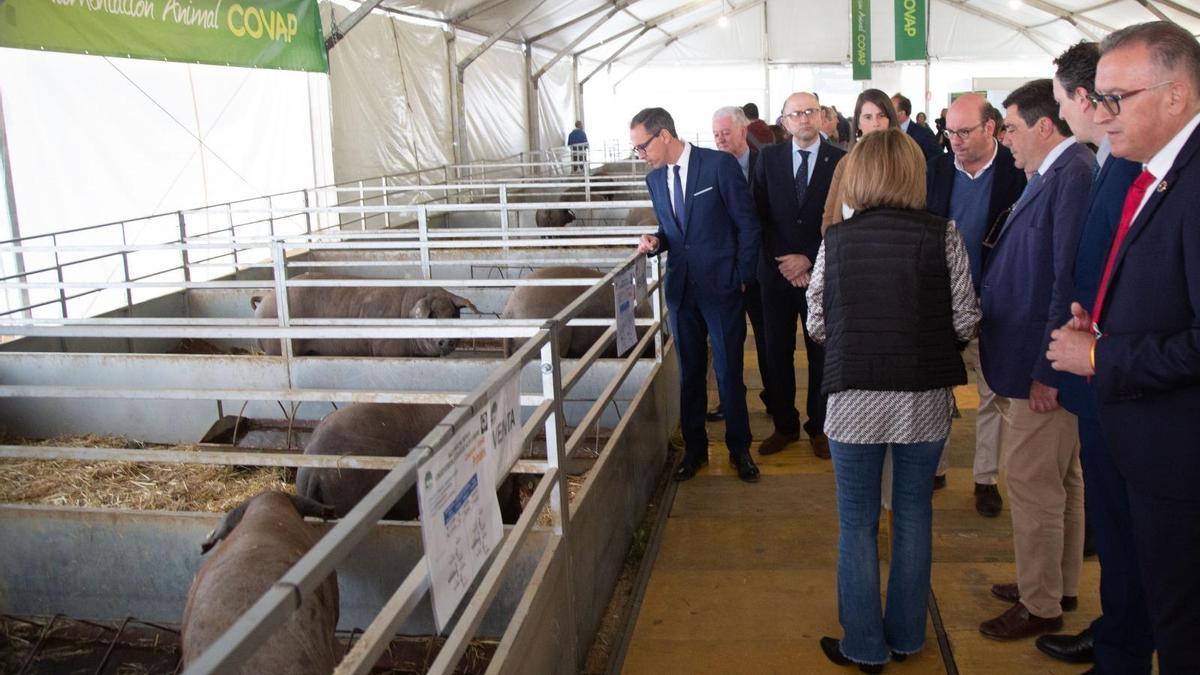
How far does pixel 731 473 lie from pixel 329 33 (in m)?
9.99

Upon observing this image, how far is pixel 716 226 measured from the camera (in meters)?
4.70

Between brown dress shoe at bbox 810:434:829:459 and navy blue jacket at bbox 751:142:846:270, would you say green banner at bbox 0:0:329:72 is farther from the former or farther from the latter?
brown dress shoe at bbox 810:434:829:459

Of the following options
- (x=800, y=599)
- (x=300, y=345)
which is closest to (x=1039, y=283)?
(x=800, y=599)

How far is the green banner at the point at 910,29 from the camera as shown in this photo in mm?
16172

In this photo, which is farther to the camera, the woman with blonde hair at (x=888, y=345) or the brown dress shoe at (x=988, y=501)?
the brown dress shoe at (x=988, y=501)

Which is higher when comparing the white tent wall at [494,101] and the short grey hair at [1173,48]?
the white tent wall at [494,101]

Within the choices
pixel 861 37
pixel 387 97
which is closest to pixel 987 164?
pixel 387 97

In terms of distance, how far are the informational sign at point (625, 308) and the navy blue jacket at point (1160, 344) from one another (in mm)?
2100

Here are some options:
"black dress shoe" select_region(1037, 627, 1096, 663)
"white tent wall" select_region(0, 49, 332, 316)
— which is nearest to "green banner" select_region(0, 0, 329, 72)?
"white tent wall" select_region(0, 49, 332, 316)

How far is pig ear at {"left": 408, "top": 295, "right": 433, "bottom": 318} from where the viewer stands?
6.57 metres

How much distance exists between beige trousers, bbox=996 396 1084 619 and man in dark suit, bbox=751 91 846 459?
1.62 metres

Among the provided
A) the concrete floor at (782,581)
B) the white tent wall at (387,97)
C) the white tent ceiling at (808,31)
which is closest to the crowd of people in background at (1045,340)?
the concrete floor at (782,581)

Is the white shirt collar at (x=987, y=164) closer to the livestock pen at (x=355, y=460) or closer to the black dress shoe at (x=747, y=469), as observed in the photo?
the livestock pen at (x=355, y=460)

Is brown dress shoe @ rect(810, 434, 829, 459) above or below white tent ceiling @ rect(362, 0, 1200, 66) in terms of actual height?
below
